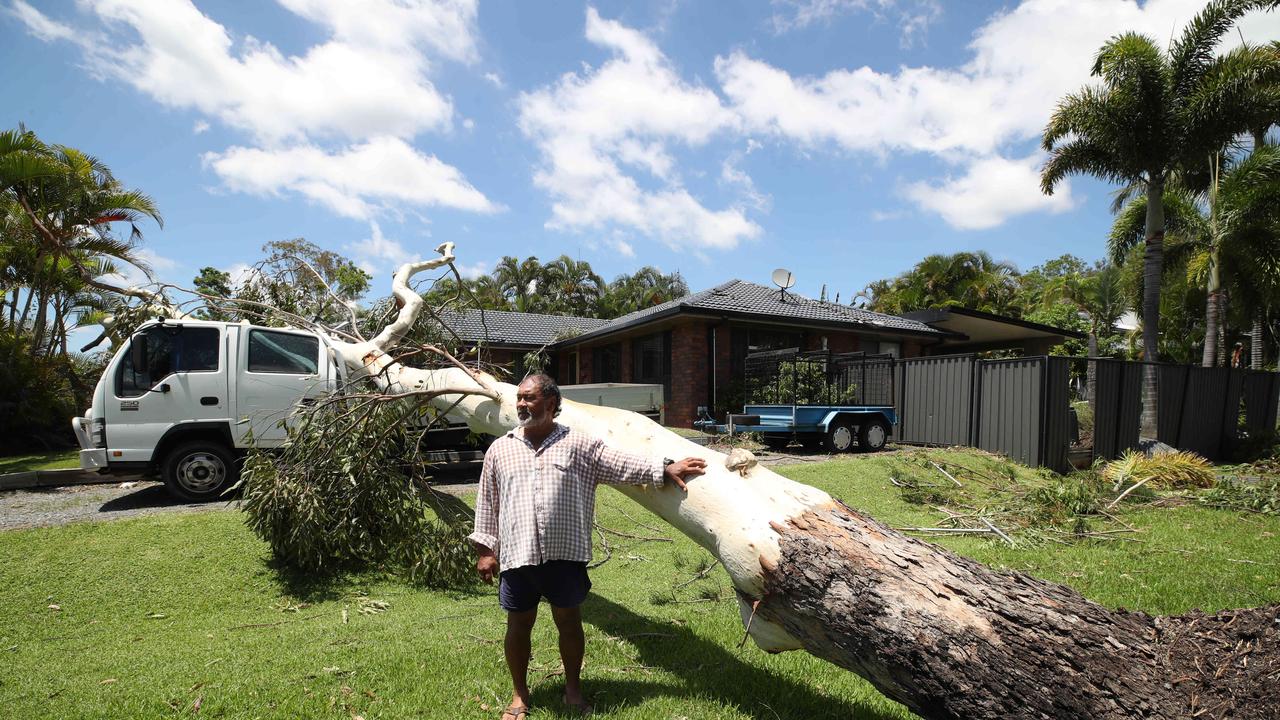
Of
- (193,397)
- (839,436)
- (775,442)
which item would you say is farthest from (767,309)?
(193,397)

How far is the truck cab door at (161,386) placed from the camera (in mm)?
7711

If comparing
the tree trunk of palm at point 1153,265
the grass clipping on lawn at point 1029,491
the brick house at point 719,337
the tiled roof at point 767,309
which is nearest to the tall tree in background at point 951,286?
the brick house at point 719,337

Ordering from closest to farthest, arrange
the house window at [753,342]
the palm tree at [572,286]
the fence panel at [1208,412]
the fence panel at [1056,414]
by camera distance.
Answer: the fence panel at [1056,414] < the fence panel at [1208,412] < the house window at [753,342] < the palm tree at [572,286]

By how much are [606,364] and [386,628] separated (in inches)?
686

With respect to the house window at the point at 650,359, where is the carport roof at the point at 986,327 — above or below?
above

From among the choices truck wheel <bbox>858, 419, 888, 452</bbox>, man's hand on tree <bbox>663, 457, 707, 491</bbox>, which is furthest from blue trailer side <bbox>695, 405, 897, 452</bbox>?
man's hand on tree <bbox>663, 457, 707, 491</bbox>

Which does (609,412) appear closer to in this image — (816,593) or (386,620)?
(816,593)

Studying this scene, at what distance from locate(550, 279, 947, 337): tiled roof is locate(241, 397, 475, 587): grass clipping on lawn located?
10.3 metres

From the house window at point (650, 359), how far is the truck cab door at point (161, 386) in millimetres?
11520

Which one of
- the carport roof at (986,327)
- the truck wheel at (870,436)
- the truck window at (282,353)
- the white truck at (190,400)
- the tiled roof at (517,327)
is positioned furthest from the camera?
the tiled roof at (517,327)

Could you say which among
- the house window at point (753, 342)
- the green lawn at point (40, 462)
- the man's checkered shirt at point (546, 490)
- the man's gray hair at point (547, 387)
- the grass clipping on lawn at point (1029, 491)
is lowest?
the green lawn at point (40, 462)

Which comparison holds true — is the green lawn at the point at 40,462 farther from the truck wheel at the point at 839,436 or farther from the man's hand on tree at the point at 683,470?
the truck wheel at the point at 839,436

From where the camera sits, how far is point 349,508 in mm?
5445

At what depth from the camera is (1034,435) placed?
37.0 ft
